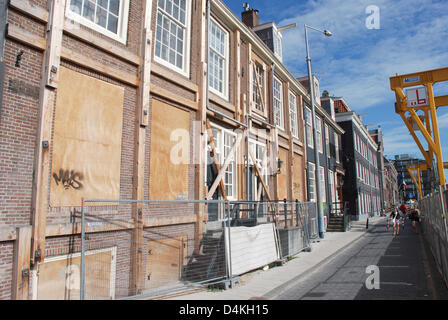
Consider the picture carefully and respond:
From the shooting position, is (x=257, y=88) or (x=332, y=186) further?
(x=332, y=186)

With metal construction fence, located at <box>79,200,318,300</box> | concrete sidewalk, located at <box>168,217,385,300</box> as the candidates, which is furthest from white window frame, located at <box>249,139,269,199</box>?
metal construction fence, located at <box>79,200,318,300</box>

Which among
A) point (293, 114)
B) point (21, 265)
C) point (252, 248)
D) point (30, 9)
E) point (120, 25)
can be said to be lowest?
point (252, 248)

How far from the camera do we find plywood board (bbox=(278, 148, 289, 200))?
1570cm

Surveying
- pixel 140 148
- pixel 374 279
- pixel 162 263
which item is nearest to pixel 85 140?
pixel 140 148

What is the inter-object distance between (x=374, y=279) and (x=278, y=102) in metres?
11.5

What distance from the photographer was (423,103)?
1117cm

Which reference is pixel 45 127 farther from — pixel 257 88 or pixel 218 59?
pixel 257 88

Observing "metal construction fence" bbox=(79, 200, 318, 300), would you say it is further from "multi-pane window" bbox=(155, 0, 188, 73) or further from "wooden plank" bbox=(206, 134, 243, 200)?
"multi-pane window" bbox=(155, 0, 188, 73)

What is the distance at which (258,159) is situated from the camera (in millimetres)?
13906

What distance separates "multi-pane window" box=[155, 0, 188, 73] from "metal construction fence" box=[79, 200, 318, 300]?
14.3ft

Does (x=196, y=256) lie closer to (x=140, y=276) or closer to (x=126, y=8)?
(x=140, y=276)

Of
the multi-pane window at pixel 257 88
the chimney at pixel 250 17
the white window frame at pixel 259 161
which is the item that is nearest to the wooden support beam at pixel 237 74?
the white window frame at pixel 259 161
